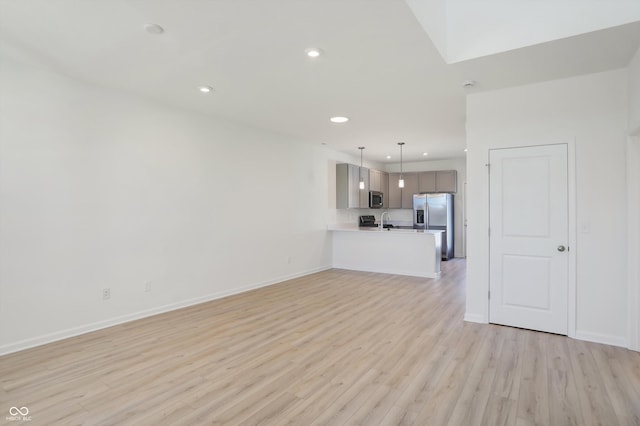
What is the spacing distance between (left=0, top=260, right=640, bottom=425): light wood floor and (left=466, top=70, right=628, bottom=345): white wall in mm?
385

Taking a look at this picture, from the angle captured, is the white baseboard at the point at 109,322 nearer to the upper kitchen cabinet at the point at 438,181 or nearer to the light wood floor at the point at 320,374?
the light wood floor at the point at 320,374

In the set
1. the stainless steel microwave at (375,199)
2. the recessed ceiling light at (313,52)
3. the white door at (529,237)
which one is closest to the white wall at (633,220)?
the white door at (529,237)

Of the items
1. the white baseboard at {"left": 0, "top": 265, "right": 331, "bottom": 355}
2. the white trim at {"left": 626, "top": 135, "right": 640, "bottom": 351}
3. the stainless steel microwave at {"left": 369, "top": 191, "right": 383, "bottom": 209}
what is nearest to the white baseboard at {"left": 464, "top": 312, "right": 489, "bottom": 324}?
the white trim at {"left": 626, "top": 135, "right": 640, "bottom": 351}

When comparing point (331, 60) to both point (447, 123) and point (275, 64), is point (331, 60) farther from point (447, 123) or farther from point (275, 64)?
point (447, 123)

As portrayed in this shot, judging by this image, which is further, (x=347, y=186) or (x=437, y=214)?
(x=437, y=214)

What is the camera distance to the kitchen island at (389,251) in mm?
6500

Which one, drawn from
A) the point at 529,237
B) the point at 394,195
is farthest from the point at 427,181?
the point at 529,237

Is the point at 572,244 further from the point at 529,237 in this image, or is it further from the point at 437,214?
the point at 437,214

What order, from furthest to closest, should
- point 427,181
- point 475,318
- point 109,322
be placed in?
point 427,181, point 475,318, point 109,322

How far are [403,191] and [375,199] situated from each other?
109 cm

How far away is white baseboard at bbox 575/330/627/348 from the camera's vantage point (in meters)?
3.22

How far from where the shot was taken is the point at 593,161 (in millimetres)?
3383
